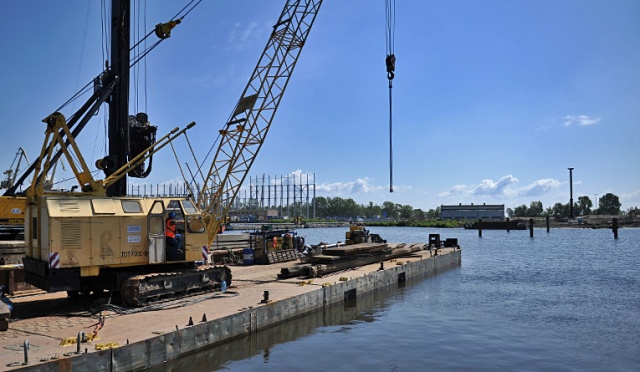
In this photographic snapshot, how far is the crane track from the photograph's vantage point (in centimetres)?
1520

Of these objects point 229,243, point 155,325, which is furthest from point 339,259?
point 155,325

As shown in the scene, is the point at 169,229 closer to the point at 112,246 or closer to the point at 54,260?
the point at 112,246

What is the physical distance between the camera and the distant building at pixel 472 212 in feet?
575

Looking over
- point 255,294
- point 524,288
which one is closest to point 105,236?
point 255,294

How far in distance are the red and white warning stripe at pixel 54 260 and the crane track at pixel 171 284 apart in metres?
1.97

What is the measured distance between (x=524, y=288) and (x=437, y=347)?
14.8m

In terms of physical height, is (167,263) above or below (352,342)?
above

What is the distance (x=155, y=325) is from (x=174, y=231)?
426 cm

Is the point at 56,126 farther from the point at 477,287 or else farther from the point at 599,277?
the point at 599,277

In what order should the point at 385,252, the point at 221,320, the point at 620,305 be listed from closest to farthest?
the point at 221,320 < the point at 620,305 < the point at 385,252

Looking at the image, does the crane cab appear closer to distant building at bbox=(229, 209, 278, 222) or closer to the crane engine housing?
the crane engine housing

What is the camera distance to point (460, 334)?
17719 mm

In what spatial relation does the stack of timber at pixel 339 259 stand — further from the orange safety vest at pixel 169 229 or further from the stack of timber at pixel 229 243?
the orange safety vest at pixel 169 229

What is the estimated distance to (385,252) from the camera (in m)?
32.8
